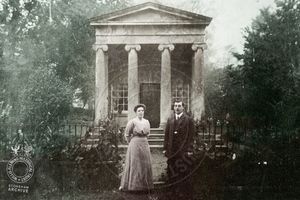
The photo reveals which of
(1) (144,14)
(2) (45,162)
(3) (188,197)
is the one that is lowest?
(3) (188,197)

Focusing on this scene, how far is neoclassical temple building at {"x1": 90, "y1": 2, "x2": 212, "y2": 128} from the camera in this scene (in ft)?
36.8

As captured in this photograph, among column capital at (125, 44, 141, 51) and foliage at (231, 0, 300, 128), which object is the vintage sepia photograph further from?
column capital at (125, 44, 141, 51)

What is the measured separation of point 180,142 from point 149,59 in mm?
7161

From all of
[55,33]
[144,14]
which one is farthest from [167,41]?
[55,33]

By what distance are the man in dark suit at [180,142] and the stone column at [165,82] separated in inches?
213

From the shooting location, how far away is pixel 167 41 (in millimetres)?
12031

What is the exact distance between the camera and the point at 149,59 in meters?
13.5

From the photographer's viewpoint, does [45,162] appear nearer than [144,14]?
Yes

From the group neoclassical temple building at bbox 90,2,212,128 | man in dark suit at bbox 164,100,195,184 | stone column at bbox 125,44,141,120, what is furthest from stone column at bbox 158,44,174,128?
man in dark suit at bbox 164,100,195,184

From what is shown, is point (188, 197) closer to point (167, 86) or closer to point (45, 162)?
point (45, 162)

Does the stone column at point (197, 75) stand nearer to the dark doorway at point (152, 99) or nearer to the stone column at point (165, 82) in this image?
the stone column at point (165, 82)

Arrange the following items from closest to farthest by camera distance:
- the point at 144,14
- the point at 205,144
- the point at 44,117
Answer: the point at 205,144 → the point at 44,117 → the point at 144,14

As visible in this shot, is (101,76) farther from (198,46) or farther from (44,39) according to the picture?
(198,46)

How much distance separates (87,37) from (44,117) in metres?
3.90
